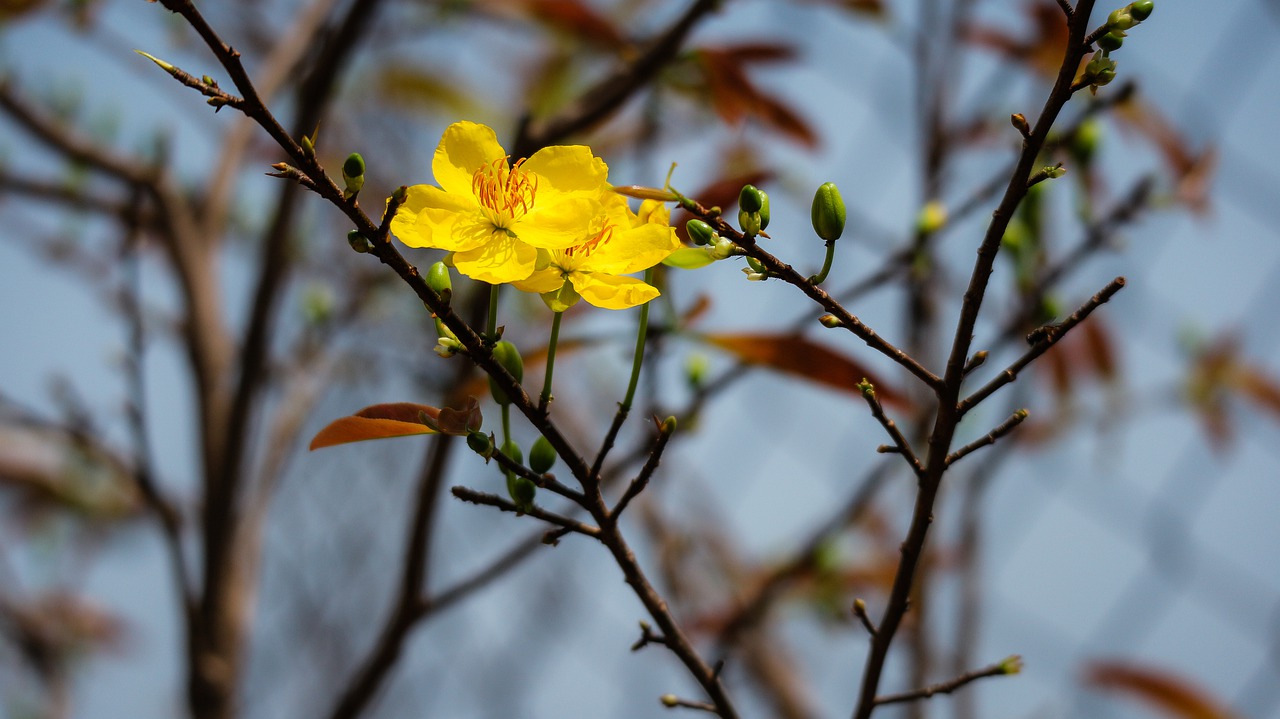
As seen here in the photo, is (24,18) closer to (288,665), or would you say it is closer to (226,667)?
(226,667)

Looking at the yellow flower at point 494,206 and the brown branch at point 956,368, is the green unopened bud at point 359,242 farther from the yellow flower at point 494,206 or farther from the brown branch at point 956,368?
the brown branch at point 956,368

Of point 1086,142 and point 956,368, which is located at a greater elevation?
point 1086,142

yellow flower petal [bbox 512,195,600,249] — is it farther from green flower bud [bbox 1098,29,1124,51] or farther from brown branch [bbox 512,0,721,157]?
brown branch [bbox 512,0,721,157]

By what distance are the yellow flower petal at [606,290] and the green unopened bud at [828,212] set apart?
0.26ft

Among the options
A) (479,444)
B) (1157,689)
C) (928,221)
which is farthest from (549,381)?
(1157,689)

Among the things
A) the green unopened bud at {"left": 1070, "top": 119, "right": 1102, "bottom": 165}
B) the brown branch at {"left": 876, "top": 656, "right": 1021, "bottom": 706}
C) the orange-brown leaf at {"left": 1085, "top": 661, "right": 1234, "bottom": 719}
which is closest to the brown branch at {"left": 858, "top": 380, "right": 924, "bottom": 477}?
the brown branch at {"left": 876, "top": 656, "right": 1021, "bottom": 706}

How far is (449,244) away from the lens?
0.37 m

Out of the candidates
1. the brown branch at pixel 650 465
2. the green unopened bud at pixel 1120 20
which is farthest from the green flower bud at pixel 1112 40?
the brown branch at pixel 650 465

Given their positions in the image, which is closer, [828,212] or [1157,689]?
[828,212]

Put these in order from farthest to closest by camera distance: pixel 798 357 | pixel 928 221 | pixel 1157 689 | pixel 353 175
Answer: pixel 1157 689, pixel 928 221, pixel 798 357, pixel 353 175

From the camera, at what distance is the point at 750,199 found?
0.32m

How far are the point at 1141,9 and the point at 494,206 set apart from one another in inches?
10.6

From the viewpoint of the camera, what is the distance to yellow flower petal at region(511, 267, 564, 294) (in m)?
0.34

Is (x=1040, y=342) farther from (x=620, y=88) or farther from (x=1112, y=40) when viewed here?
(x=620, y=88)
